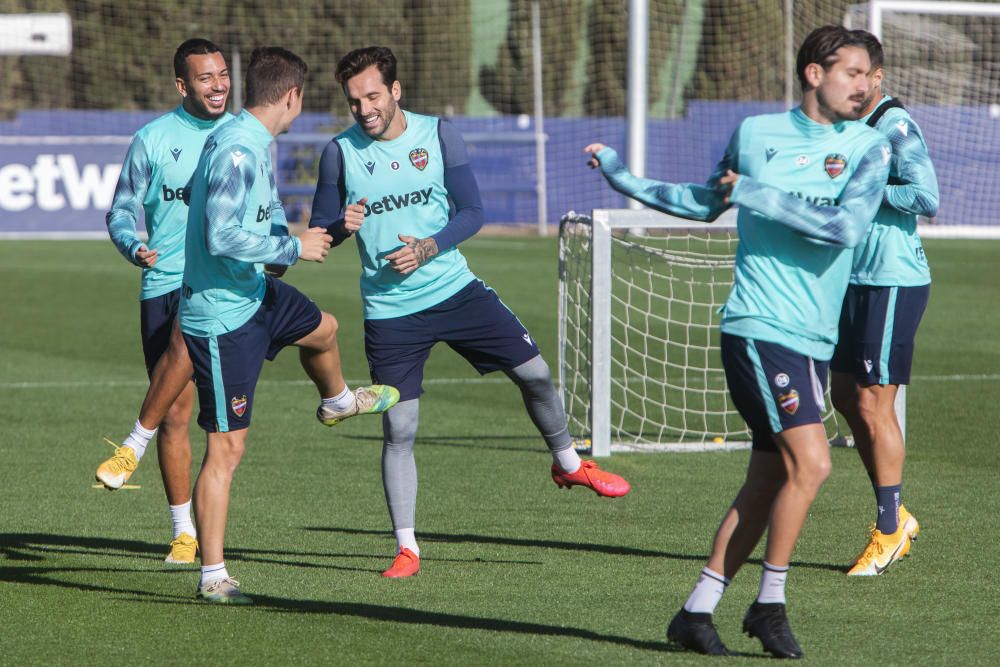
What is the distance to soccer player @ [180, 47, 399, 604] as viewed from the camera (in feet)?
18.6

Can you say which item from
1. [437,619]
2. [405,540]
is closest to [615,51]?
[405,540]

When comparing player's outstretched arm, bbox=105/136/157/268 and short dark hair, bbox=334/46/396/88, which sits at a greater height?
short dark hair, bbox=334/46/396/88

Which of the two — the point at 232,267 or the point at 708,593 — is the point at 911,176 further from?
the point at 232,267

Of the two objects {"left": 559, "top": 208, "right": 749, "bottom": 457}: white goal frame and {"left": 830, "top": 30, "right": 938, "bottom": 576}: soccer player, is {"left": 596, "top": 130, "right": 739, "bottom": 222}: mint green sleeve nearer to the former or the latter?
{"left": 830, "top": 30, "right": 938, "bottom": 576}: soccer player

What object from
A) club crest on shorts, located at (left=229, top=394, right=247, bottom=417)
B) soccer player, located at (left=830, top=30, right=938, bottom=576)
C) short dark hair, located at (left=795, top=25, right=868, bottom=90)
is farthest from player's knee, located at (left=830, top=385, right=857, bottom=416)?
club crest on shorts, located at (left=229, top=394, right=247, bottom=417)

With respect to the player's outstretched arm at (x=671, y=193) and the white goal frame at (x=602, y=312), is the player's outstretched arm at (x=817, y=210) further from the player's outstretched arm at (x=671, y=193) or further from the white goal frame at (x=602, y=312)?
the white goal frame at (x=602, y=312)

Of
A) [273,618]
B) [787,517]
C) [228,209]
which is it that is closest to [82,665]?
[273,618]

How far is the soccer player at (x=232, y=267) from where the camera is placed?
5.66 meters

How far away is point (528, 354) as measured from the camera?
22.2 ft

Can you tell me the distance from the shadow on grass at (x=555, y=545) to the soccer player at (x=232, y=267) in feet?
4.75

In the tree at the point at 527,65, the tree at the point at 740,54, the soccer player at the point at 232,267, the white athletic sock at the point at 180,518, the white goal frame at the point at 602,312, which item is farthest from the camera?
the tree at the point at 527,65

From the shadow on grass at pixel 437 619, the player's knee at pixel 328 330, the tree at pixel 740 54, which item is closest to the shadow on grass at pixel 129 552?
the shadow on grass at pixel 437 619

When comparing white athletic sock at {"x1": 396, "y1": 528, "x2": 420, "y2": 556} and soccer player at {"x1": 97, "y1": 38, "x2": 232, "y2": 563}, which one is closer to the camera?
white athletic sock at {"x1": 396, "y1": 528, "x2": 420, "y2": 556}

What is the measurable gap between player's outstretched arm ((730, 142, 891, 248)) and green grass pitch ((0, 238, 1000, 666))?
1385 millimetres
